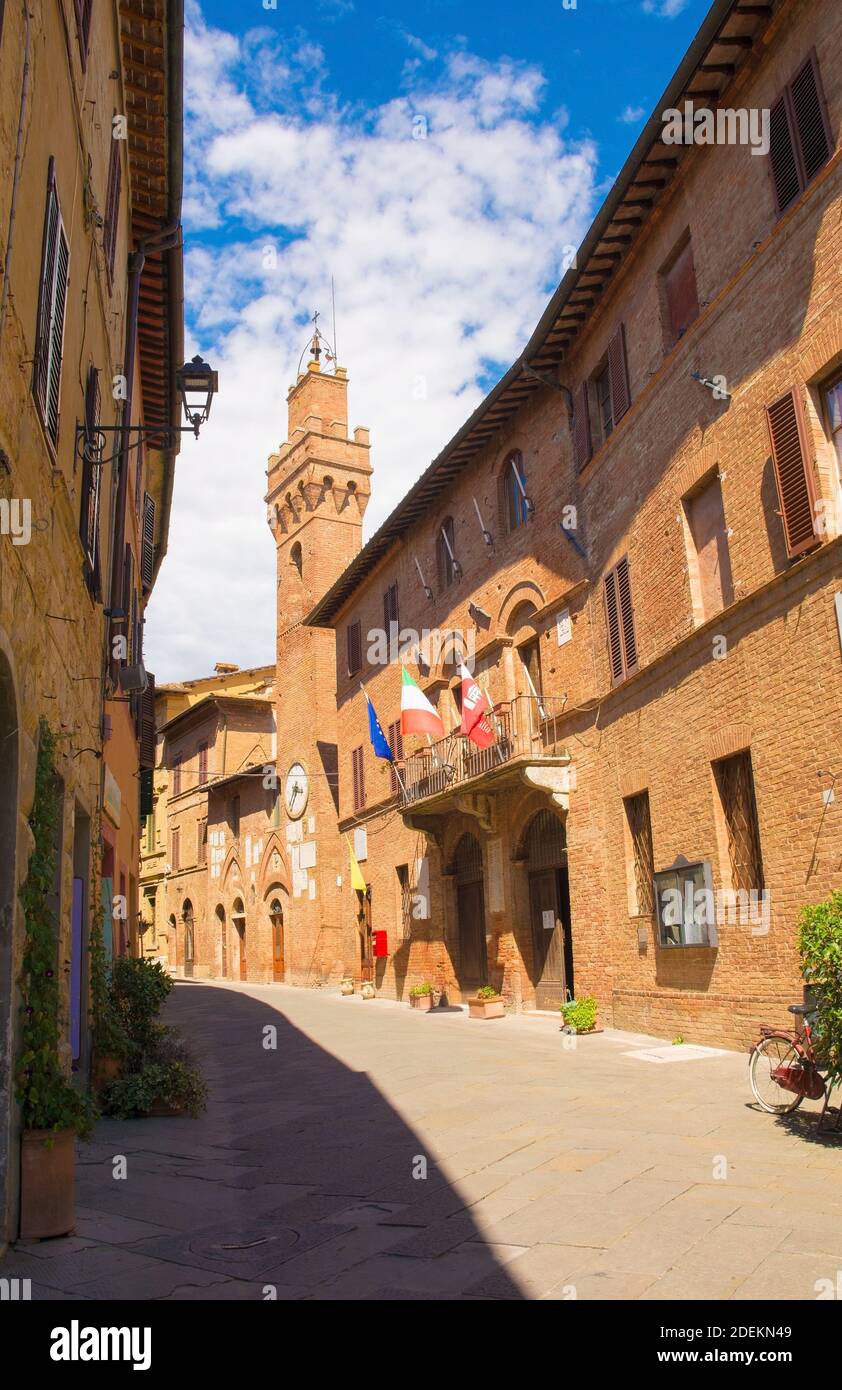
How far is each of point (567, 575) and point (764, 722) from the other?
608cm

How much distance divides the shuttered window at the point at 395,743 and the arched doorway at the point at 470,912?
3.18m

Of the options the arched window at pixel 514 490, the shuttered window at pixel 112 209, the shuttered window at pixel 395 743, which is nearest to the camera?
the shuttered window at pixel 112 209

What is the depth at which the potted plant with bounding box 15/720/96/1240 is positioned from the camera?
17.8ft

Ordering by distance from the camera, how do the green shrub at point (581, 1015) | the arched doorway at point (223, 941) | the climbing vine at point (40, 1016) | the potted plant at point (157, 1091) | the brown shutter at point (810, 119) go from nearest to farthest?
the climbing vine at point (40, 1016)
the potted plant at point (157, 1091)
the brown shutter at point (810, 119)
the green shrub at point (581, 1015)
the arched doorway at point (223, 941)

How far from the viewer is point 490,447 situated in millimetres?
19688

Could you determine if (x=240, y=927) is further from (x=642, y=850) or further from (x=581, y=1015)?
(x=642, y=850)

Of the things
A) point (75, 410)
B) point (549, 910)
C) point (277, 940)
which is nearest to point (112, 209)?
point (75, 410)

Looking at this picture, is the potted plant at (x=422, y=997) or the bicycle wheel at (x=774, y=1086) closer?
the bicycle wheel at (x=774, y=1086)

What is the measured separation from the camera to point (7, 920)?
17.4ft

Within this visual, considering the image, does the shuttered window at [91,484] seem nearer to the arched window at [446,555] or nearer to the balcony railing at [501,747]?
the balcony railing at [501,747]

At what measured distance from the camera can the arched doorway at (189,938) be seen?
40.7 m

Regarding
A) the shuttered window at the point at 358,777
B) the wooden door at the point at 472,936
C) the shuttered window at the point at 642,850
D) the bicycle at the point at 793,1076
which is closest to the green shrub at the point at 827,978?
the bicycle at the point at 793,1076

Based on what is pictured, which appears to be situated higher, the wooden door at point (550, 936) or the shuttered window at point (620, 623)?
the shuttered window at point (620, 623)
